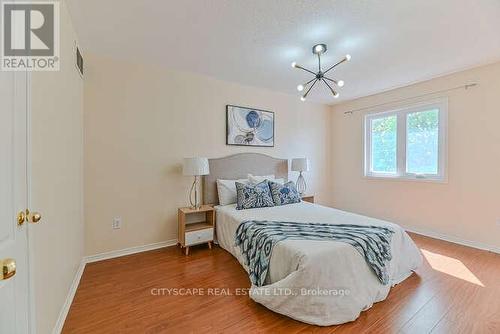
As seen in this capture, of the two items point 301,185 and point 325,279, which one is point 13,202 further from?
point 301,185

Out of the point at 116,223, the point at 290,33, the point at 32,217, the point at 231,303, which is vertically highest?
the point at 290,33

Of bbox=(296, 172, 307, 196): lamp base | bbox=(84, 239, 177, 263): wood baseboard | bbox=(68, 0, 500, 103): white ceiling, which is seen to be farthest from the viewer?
bbox=(296, 172, 307, 196): lamp base

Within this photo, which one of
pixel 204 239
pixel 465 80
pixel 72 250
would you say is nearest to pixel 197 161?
pixel 204 239

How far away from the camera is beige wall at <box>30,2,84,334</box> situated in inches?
51.0

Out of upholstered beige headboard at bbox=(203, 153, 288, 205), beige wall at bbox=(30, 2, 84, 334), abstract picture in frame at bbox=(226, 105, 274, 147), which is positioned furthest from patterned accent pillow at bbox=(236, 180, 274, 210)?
beige wall at bbox=(30, 2, 84, 334)

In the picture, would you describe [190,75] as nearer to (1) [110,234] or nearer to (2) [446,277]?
(1) [110,234]

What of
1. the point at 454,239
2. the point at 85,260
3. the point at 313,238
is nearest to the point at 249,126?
the point at 313,238

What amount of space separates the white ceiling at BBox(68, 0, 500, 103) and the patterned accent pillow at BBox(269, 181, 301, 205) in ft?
5.56

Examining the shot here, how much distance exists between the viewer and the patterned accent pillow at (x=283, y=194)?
10.9 feet

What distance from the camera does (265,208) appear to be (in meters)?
3.10

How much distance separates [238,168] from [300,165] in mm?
1192

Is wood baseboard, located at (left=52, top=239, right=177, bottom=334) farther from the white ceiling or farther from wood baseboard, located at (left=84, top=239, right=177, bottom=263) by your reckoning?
the white ceiling

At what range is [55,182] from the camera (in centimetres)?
161

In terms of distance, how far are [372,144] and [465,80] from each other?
1.56 metres
